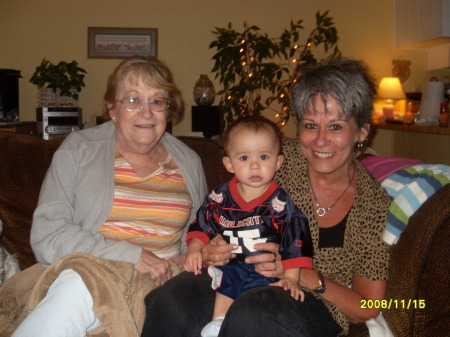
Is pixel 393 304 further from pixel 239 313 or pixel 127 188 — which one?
pixel 127 188

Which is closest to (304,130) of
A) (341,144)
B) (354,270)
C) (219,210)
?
(341,144)

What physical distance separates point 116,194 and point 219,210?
1.34ft

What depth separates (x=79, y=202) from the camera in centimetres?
150

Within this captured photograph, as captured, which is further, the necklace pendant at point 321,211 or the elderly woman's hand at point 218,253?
the necklace pendant at point 321,211

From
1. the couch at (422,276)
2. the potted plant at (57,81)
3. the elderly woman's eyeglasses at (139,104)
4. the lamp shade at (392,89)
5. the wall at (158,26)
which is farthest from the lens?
the lamp shade at (392,89)

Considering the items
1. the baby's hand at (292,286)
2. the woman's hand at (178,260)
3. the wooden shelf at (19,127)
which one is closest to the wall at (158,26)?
the wooden shelf at (19,127)

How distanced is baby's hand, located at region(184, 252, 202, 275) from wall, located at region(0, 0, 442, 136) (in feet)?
9.86

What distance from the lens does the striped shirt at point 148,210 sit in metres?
1.54

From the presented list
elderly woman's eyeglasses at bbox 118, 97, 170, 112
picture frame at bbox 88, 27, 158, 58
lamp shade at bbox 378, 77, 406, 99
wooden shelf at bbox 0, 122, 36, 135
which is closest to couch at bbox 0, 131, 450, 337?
elderly woman's eyeglasses at bbox 118, 97, 170, 112

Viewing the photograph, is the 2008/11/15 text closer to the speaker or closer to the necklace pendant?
the necklace pendant

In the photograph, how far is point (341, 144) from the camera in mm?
1436

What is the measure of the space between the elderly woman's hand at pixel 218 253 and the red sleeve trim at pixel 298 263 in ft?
0.61

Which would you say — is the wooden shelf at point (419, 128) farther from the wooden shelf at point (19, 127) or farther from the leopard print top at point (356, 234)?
the wooden shelf at point (19, 127)

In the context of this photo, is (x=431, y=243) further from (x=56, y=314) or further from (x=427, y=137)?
(x=427, y=137)
